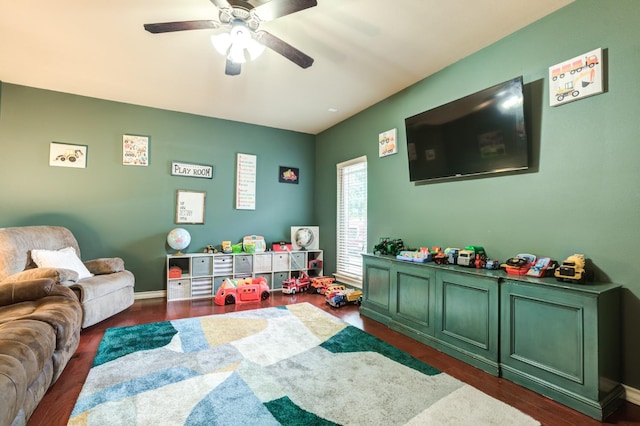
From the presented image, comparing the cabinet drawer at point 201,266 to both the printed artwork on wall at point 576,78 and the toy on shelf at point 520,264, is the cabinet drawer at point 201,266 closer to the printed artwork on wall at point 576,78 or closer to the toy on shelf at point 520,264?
the toy on shelf at point 520,264

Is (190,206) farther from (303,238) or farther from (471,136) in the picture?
(471,136)

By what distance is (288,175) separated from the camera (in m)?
5.39

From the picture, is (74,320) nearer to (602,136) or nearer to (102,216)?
(102,216)

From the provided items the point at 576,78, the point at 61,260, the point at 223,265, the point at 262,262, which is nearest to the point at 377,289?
the point at 262,262

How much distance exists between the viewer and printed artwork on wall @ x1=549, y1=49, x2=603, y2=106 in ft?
6.80

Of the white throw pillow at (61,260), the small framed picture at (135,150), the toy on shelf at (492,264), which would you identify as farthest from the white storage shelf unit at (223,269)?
the toy on shelf at (492,264)

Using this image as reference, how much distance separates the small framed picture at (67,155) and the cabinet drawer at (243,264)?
95.1 inches

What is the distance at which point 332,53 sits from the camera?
2.92m

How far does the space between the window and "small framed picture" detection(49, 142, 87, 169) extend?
3629 mm

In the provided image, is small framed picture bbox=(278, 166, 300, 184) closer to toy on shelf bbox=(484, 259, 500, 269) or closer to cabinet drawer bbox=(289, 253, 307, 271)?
cabinet drawer bbox=(289, 253, 307, 271)

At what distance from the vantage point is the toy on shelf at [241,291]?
13.1ft

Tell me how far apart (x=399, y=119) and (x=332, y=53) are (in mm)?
1254

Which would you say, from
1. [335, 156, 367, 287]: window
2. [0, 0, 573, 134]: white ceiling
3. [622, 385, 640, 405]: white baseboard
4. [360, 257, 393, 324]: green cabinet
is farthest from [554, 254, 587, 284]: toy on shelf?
[335, 156, 367, 287]: window

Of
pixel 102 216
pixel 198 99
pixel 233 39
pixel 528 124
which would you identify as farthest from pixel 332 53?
pixel 102 216
